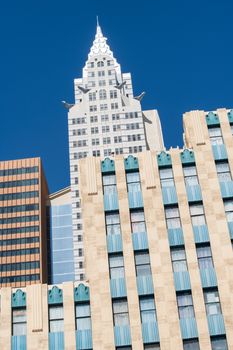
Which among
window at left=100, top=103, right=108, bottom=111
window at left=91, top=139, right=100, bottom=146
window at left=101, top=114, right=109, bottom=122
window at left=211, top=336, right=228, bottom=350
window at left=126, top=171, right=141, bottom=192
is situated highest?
window at left=100, top=103, right=108, bottom=111

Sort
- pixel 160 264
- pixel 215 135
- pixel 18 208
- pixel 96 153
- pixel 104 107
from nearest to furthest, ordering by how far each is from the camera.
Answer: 1. pixel 160 264
2. pixel 215 135
3. pixel 18 208
4. pixel 96 153
5. pixel 104 107

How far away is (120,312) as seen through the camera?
57000 mm

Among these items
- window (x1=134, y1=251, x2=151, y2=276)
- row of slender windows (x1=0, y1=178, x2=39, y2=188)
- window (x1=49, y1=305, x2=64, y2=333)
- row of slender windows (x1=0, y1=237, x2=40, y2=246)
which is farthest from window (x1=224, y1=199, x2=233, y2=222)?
row of slender windows (x1=0, y1=178, x2=39, y2=188)

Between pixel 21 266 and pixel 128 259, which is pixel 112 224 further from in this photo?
pixel 21 266

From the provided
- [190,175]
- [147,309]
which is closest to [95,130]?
[190,175]

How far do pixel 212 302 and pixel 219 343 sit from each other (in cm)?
376

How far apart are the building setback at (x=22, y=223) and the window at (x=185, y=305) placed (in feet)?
295

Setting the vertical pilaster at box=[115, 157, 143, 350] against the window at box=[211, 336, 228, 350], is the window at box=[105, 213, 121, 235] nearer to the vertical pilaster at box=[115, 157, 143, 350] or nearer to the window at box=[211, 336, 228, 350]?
the vertical pilaster at box=[115, 157, 143, 350]

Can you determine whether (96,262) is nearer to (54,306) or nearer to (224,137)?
(54,306)

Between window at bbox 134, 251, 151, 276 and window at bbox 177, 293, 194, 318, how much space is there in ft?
12.8

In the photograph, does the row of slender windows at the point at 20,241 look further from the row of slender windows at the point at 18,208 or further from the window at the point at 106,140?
the window at the point at 106,140

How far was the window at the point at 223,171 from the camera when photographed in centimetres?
6419

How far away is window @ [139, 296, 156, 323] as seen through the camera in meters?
56.1

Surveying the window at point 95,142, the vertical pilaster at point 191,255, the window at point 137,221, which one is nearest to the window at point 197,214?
the vertical pilaster at point 191,255
